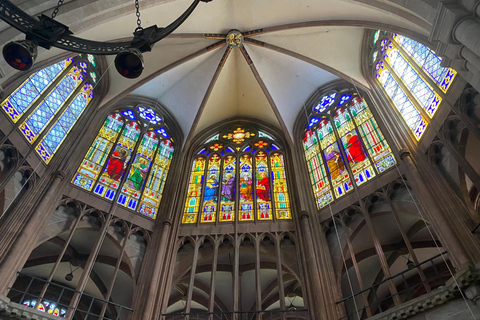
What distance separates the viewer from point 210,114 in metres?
16.3

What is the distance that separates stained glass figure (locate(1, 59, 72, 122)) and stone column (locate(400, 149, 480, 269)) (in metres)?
10.3

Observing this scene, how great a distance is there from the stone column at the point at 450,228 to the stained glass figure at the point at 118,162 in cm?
901

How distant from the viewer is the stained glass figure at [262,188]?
39.9ft

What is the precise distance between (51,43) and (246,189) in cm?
933

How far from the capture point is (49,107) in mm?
10570

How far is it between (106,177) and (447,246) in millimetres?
9970

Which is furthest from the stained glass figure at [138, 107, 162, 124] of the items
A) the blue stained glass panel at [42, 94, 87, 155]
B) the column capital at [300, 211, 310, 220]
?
the column capital at [300, 211, 310, 220]

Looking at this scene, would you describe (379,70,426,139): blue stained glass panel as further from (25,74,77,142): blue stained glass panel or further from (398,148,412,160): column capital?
(25,74,77,142): blue stained glass panel

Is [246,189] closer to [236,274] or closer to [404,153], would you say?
[236,274]

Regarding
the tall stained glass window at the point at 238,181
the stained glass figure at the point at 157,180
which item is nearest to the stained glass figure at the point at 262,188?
the tall stained glass window at the point at 238,181

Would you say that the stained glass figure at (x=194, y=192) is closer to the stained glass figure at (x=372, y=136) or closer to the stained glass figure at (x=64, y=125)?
the stained glass figure at (x=64, y=125)

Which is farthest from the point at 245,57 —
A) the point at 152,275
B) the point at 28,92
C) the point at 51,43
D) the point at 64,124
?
the point at 51,43

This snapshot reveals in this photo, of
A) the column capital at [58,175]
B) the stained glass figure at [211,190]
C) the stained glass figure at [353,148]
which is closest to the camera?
the column capital at [58,175]

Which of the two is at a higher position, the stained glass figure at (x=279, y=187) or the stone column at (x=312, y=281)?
the stained glass figure at (x=279, y=187)
